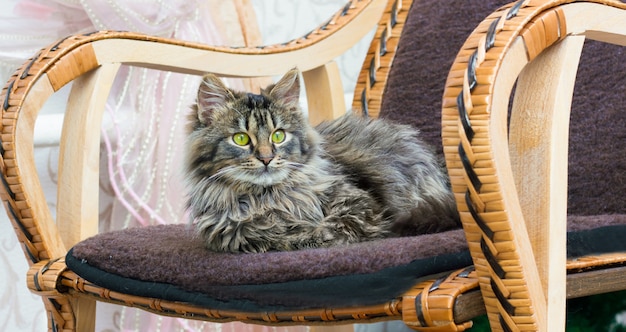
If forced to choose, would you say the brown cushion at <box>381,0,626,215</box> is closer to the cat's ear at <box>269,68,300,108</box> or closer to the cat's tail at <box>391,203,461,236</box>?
the cat's tail at <box>391,203,461,236</box>

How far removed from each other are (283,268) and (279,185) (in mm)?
223

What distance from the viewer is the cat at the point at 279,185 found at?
98 centimetres

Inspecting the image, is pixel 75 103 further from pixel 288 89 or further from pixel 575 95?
pixel 575 95

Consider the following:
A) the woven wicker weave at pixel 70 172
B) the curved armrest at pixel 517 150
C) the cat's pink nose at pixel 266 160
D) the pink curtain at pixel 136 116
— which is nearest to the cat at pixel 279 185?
the cat's pink nose at pixel 266 160

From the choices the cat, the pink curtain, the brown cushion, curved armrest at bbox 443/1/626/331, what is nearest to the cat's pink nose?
the cat

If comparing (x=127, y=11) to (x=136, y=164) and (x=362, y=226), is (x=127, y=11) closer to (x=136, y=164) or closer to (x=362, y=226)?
(x=136, y=164)

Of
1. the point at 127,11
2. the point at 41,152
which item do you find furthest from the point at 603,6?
the point at 41,152

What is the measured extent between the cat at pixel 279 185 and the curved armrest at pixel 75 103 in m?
0.18

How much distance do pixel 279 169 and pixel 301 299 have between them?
236 mm

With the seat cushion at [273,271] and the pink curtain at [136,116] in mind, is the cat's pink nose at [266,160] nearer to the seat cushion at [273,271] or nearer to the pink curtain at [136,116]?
the seat cushion at [273,271]

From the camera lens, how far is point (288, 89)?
1.09 meters

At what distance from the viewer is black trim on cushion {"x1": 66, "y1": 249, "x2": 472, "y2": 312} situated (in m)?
0.79

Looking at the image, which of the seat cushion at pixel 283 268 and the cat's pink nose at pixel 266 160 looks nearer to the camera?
the seat cushion at pixel 283 268

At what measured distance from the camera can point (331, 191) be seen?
1.05 metres
